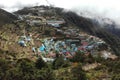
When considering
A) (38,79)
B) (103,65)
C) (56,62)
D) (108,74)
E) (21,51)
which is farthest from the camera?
(21,51)

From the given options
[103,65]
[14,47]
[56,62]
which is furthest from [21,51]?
[103,65]

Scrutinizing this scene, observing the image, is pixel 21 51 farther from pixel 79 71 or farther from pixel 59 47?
pixel 79 71

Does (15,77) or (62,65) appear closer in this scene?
(15,77)

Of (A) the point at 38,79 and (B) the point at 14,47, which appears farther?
(B) the point at 14,47

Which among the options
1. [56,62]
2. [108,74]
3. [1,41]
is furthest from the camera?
[1,41]

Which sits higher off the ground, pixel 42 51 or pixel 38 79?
pixel 38 79

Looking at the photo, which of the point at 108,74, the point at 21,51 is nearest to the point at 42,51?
the point at 21,51

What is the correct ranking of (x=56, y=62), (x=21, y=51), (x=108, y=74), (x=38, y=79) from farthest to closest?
(x=21, y=51) → (x=56, y=62) → (x=108, y=74) → (x=38, y=79)

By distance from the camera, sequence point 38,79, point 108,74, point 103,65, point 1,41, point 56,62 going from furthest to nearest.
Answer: point 1,41 → point 56,62 → point 103,65 → point 108,74 → point 38,79

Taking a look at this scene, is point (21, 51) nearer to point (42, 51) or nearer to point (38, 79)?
point (42, 51)
